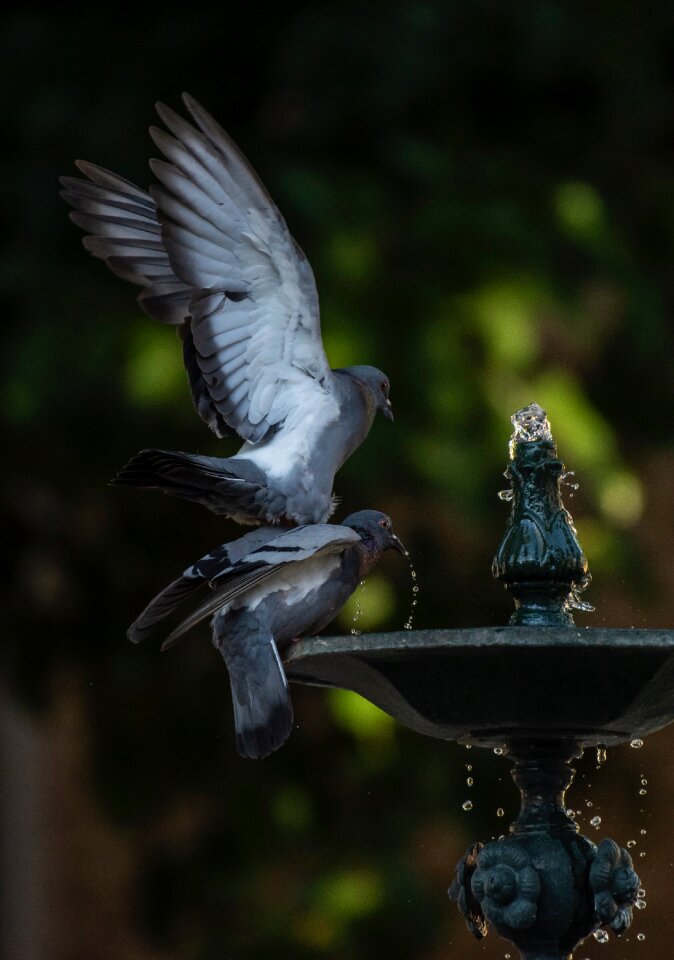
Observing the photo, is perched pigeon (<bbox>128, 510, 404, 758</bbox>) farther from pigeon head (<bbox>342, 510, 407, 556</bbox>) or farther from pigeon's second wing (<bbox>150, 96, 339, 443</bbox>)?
pigeon's second wing (<bbox>150, 96, 339, 443</bbox>)

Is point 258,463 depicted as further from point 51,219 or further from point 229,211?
point 51,219

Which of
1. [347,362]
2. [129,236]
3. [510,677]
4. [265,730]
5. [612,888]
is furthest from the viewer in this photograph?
[347,362]

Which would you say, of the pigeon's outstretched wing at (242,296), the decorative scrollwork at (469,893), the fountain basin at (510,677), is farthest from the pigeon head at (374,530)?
the decorative scrollwork at (469,893)

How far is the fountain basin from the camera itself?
192cm

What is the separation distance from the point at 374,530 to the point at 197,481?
297mm

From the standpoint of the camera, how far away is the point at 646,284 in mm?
3229

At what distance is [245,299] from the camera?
2.52 metres

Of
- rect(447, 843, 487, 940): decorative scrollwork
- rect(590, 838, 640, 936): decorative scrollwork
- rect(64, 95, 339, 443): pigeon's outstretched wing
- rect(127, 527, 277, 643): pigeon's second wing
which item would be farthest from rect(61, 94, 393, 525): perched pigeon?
rect(590, 838, 640, 936): decorative scrollwork

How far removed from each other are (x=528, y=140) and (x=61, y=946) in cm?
253

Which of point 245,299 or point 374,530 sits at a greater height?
point 245,299

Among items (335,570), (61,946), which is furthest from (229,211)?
(61,946)

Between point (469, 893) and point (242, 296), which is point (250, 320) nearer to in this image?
point (242, 296)

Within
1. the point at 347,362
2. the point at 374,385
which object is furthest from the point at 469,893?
the point at 347,362

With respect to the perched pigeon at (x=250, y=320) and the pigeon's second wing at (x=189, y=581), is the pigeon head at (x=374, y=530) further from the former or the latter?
the pigeon's second wing at (x=189, y=581)
